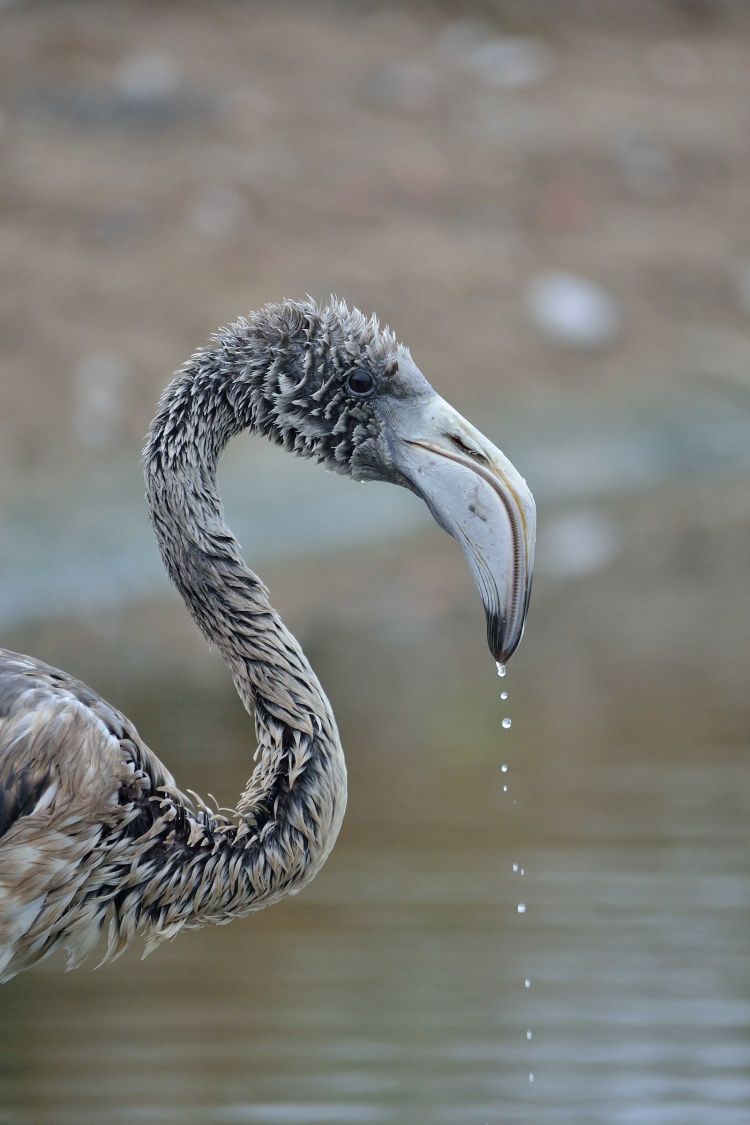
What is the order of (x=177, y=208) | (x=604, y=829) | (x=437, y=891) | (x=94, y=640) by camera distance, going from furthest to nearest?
(x=177, y=208), (x=94, y=640), (x=604, y=829), (x=437, y=891)

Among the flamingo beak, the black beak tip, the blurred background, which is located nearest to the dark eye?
the flamingo beak

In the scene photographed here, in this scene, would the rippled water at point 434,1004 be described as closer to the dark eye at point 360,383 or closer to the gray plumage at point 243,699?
the gray plumage at point 243,699

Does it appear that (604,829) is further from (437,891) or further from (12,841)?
(12,841)

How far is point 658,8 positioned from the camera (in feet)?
53.3

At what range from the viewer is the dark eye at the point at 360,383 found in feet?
13.1

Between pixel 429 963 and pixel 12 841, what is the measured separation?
189 cm

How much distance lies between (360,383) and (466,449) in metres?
0.25

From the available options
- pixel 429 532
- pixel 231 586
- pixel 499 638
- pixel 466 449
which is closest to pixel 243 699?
pixel 231 586

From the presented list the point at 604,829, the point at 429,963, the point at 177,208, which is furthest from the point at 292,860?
the point at 177,208

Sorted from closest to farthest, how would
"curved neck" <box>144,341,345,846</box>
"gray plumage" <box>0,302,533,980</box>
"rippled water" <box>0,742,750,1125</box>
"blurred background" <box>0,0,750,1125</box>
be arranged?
1. "gray plumage" <box>0,302,533,980</box>
2. "curved neck" <box>144,341,345,846</box>
3. "rippled water" <box>0,742,750,1125</box>
4. "blurred background" <box>0,0,750,1125</box>

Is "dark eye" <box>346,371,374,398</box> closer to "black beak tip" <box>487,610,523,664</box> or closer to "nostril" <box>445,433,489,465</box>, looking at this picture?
"nostril" <box>445,433,489,465</box>

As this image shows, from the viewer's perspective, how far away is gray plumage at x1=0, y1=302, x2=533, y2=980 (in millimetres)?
3787

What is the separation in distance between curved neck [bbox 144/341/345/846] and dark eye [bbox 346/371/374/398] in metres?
0.18

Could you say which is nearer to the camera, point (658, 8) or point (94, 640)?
point (94, 640)
